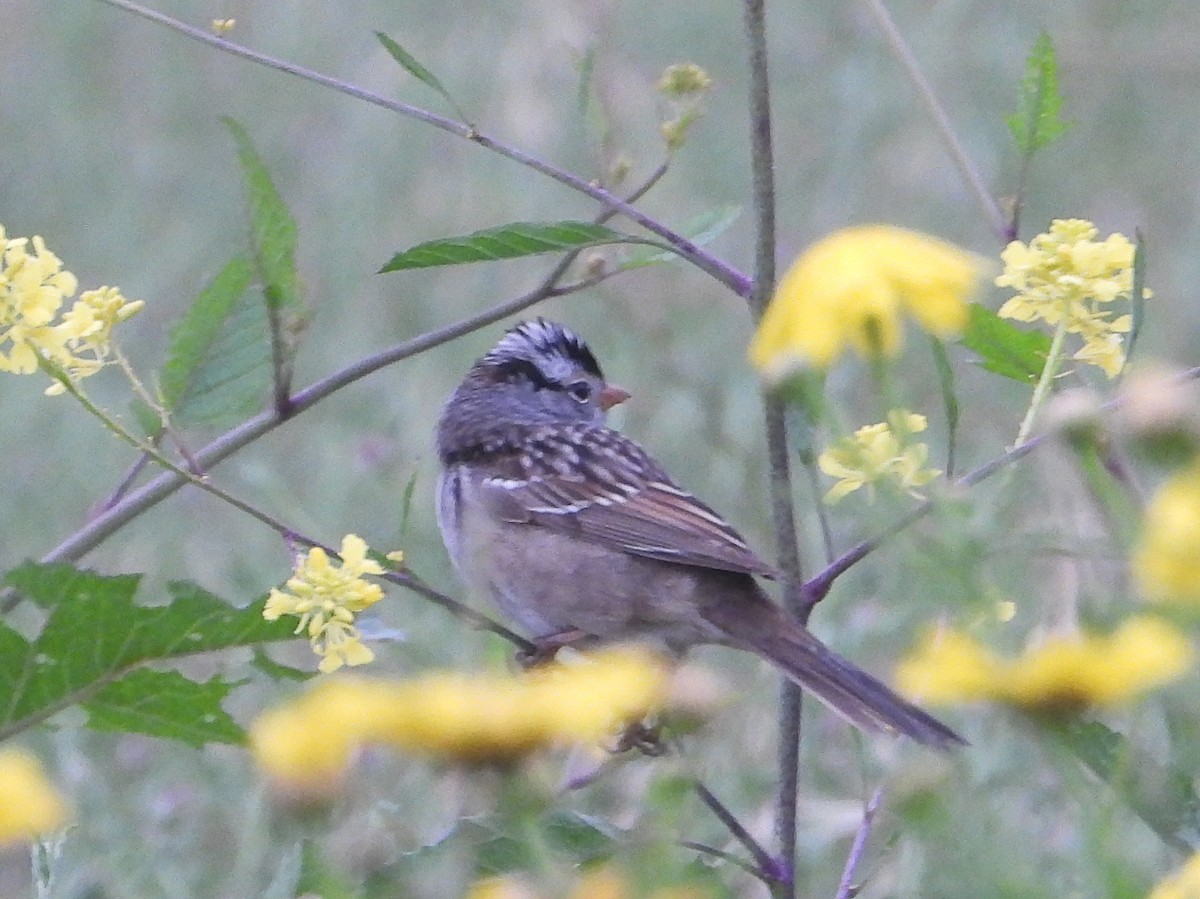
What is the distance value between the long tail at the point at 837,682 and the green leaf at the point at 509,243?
59 cm

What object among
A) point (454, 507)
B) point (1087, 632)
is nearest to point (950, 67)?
point (454, 507)

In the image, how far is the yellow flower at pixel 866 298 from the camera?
1.22 m

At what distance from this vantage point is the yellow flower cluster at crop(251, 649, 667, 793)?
3.69 feet

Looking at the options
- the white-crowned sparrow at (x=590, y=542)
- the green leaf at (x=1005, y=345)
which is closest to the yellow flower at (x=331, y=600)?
the green leaf at (x=1005, y=345)

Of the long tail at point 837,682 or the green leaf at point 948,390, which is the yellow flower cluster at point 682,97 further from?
the long tail at point 837,682

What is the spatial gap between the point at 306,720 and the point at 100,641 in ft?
3.07

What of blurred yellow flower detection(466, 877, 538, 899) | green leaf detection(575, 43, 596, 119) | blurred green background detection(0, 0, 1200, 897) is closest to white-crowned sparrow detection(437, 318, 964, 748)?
blurred green background detection(0, 0, 1200, 897)

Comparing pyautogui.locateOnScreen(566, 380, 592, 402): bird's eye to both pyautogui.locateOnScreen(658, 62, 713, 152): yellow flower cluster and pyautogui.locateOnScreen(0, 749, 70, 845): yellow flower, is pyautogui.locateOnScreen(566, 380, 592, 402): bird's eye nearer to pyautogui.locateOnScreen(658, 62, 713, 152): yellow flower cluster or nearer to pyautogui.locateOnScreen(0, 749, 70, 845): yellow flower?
pyautogui.locateOnScreen(658, 62, 713, 152): yellow flower cluster

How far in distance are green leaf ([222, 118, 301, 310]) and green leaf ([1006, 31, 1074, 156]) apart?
Answer: 894mm

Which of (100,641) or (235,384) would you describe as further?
(235,384)

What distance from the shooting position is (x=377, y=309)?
20.0ft

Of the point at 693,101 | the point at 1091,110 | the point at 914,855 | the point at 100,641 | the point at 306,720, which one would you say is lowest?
the point at 1091,110

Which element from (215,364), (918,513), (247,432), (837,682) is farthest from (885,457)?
(837,682)

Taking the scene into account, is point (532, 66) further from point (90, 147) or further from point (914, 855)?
point (914, 855)
